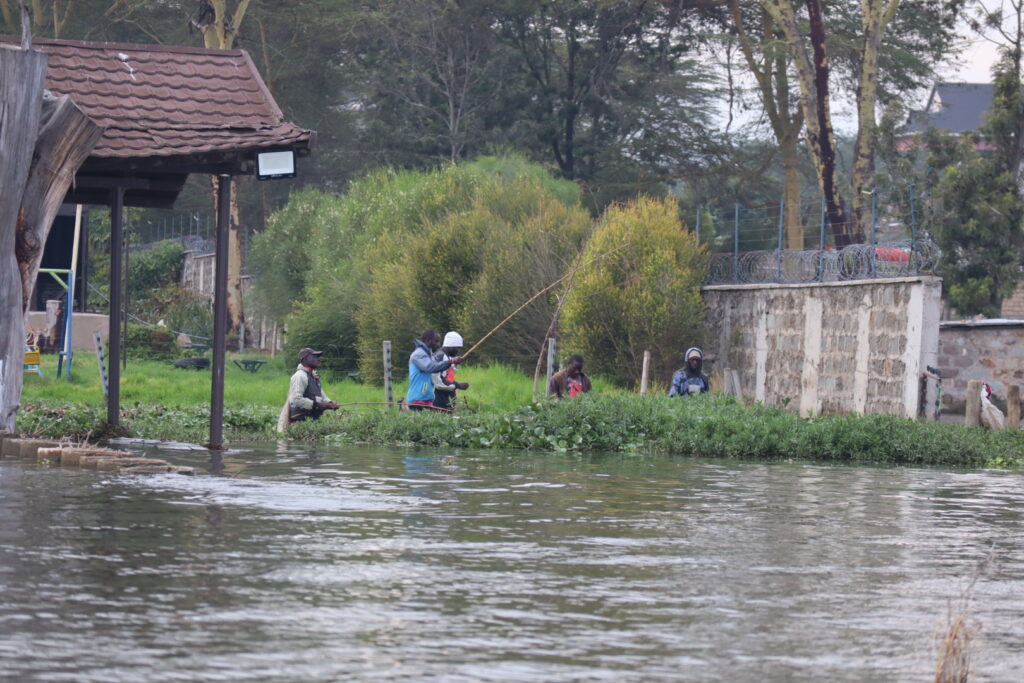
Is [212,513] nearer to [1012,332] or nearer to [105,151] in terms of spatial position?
[105,151]

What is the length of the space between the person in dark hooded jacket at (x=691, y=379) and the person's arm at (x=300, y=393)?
214 inches

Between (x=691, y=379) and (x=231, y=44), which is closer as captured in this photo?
(x=691, y=379)

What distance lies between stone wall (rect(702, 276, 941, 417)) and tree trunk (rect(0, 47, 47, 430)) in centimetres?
1125

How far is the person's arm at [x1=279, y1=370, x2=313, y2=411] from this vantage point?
1947cm

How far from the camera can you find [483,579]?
8570 millimetres

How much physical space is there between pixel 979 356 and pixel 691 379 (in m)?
12.5

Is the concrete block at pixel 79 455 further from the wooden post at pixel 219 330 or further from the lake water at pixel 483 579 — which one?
the wooden post at pixel 219 330

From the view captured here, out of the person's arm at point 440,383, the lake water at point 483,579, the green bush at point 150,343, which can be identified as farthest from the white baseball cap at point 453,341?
the green bush at point 150,343

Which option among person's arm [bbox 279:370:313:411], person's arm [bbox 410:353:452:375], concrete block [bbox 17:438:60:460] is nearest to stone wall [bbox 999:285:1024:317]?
person's arm [bbox 410:353:452:375]

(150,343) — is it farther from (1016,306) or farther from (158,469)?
(158,469)

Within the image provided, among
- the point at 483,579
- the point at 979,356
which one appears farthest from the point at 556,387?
the point at 979,356

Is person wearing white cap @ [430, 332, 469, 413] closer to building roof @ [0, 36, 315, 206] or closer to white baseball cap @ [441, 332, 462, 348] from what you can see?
Answer: white baseball cap @ [441, 332, 462, 348]

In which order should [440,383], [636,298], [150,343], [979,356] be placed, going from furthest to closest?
[150,343] → [979,356] → [636,298] → [440,383]

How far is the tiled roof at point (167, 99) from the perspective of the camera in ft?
50.6
